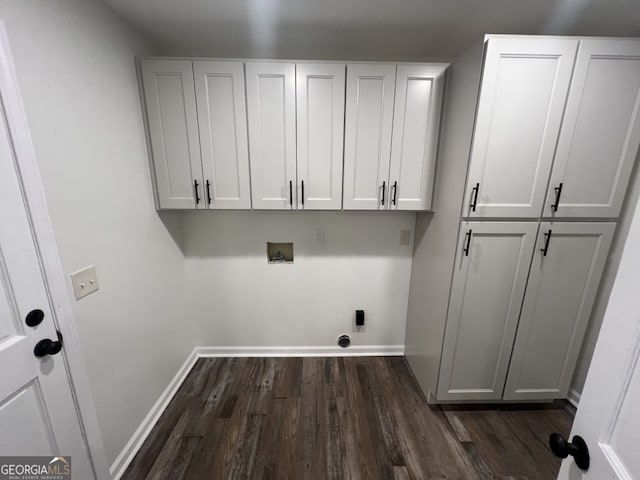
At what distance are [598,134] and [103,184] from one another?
2605 mm

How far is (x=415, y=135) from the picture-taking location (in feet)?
5.03

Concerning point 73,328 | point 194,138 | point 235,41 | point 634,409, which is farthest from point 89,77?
point 634,409

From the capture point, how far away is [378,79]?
1461 mm

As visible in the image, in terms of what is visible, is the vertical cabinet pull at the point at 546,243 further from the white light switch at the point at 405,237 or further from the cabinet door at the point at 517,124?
the white light switch at the point at 405,237

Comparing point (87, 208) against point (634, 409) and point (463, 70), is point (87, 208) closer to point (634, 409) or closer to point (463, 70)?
point (634, 409)

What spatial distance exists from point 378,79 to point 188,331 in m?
2.42

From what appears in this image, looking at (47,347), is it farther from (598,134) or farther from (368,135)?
(598,134)

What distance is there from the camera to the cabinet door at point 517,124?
1.18 meters

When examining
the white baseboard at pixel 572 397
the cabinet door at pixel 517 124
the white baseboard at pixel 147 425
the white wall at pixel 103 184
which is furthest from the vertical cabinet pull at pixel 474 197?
the white baseboard at pixel 147 425

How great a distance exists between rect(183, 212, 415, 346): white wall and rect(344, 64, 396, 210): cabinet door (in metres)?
0.34

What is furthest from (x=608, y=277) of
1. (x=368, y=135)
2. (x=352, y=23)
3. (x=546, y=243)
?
(x=352, y=23)

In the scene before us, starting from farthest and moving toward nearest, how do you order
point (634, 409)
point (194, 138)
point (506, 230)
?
1. point (194, 138)
2. point (506, 230)
3. point (634, 409)

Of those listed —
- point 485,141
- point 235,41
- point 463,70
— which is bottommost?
point 485,141

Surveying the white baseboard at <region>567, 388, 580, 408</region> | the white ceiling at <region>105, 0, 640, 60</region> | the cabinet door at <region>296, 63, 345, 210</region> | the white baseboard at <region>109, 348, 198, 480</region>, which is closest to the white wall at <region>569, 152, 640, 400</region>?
the white baseboard at <region>567, 388, 580, 408</region>
